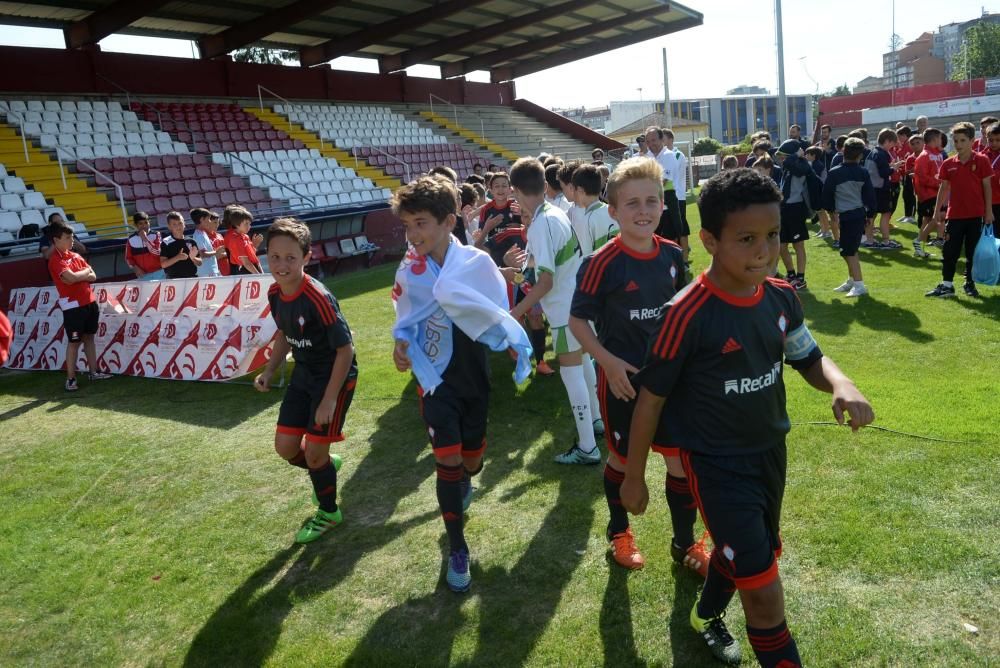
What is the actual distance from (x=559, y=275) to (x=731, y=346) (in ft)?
8.53

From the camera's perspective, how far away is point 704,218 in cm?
233

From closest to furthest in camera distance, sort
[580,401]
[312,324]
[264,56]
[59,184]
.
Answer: [312,324] < [580,401] < [59,184] < [264,56]

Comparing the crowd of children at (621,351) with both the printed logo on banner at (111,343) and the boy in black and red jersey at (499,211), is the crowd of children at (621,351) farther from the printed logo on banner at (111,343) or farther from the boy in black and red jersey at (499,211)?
the printed logo on banner at (111,343)

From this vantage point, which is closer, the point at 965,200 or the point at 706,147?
the point at 965,200

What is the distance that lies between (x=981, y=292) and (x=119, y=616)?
9.42 metres

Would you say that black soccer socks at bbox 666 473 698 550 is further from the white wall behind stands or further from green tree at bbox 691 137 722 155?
green tree at bbox 691 137 722 155

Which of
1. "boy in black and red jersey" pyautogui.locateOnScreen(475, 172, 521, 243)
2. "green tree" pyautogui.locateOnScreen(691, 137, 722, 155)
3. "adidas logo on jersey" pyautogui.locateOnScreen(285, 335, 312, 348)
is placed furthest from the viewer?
"green tree" pyautogui.locateOnScreen(691, 137, 722, 155)

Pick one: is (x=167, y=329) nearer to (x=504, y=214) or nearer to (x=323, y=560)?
(x=504, y=214)

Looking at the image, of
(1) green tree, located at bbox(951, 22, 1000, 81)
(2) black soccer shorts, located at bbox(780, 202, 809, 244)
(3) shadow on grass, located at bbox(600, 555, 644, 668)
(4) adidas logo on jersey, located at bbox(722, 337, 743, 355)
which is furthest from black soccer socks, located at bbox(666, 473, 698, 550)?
(1) green tree, located at bbox(951, 22, 1000, 81)

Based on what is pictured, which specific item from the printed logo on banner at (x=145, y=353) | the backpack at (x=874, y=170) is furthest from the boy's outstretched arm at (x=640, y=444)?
the backpack at (x=874, y=170)

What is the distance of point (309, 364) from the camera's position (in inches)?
160

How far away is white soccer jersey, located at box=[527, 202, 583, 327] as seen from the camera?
4.43 metres

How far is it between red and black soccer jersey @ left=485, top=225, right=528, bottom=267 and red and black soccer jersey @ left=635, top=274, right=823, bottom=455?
4562mm

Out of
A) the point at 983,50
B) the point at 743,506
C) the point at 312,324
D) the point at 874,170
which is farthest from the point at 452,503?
the point at 983,50
